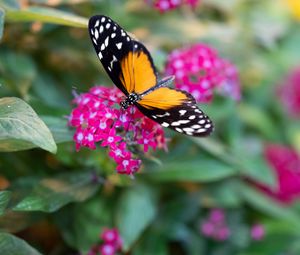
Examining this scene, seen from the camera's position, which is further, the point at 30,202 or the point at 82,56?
the point at 82,56

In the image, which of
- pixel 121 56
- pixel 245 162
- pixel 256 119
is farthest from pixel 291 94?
pixel 121 56

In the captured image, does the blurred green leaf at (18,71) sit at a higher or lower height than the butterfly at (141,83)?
lower

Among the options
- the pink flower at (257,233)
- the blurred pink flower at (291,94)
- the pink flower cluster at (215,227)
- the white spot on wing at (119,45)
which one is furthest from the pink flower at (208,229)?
the blurred pink flower at (291,94)

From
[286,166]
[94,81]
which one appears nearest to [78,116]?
[94,81]

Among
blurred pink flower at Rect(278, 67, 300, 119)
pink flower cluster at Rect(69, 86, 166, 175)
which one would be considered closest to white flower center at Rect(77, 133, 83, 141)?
pink flower cluster at Rect(69, 86, 166, 175)

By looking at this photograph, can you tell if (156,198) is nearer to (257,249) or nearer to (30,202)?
(257,249)

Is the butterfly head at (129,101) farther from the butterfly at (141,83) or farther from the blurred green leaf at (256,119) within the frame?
the blurred green leaf at (256,119)

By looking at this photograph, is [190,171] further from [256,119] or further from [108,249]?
[256,119]
